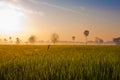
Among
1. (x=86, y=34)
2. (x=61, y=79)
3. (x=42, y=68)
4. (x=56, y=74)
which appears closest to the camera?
(x=61, y=79)

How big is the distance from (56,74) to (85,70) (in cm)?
98

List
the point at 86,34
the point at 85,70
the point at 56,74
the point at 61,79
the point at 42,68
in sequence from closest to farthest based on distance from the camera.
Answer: the point at 61,79, the point at 56,74, the point at 85,70, the point at 42,68, the point at 86,34

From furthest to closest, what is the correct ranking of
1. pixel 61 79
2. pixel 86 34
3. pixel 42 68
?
pixel 86 34, pixel 42 68, pixel 61 79

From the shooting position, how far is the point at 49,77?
6.60 metres

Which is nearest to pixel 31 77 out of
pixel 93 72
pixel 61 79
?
pixel 61 79

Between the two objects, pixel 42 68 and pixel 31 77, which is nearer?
pixel 31 77

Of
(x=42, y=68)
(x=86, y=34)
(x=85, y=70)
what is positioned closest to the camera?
(x=85, y=70)

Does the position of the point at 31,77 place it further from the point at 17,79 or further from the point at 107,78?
the point at 107,78

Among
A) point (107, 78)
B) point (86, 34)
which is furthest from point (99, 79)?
point (86, 34)

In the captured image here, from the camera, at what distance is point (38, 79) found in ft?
21.0

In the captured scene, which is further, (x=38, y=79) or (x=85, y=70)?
(x=85, y=70)

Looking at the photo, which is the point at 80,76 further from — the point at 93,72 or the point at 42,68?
the point at 42,68

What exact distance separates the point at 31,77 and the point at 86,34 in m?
146

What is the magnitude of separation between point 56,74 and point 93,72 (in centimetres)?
112
